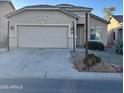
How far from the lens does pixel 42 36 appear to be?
26125mm

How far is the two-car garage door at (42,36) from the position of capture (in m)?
26.0

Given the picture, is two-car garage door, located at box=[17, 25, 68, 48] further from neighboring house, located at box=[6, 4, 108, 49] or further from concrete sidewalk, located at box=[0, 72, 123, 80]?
concrete sidewalk, located at box=[0, 72, 123, 80]

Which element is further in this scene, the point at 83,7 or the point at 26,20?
the point at 83,7

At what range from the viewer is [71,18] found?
85.0 ft

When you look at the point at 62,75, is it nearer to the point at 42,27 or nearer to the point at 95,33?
the point at 42,27

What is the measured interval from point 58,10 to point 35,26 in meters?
2.72

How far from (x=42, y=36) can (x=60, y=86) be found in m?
17.6

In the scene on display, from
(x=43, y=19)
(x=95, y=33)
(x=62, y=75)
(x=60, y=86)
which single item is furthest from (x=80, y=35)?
(x=60, y=86)

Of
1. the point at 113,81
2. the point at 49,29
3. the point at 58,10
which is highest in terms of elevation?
the point at 58,10

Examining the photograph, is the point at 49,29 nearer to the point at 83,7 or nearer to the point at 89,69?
the point at 83,7

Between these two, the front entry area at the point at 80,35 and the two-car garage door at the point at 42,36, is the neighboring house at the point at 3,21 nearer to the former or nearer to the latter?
the two-car garage door at the point at 42,36

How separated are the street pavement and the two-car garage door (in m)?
16.1

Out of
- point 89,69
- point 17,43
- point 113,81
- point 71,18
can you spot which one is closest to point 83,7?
point 71,18

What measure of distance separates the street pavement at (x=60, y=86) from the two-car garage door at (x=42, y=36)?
53.0 feet
